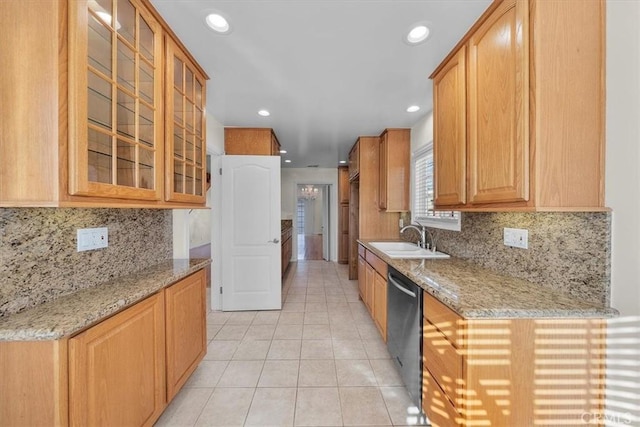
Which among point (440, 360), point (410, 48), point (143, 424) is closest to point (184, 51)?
point (410, 48)

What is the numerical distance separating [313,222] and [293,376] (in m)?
10.2

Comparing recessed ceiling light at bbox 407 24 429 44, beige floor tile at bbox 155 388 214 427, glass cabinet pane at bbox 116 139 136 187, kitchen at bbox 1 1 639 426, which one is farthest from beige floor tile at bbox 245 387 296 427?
recessed ceiling light at bbox 407 24 429 44

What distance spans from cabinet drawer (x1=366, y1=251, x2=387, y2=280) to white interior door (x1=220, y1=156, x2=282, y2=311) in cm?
120

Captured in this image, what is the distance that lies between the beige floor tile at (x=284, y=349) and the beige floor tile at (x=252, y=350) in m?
0.05

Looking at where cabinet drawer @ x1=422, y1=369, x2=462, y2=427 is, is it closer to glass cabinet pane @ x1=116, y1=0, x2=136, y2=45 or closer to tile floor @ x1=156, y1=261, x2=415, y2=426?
tile floor @ x1=156, y1=261, x2=415, y2=426

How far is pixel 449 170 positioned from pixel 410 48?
89 centimetres

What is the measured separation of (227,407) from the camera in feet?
5.82

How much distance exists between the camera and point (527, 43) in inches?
46.7

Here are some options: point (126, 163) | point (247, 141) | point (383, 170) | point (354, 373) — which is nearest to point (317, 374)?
point (354, 373)

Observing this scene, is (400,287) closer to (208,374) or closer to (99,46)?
(208,374)

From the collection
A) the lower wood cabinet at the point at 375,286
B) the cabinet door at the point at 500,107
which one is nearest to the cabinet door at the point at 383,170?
the lower wood cabinet at the point at 375,286

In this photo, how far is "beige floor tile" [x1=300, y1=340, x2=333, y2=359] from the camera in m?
2.37

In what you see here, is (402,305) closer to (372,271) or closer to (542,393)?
(542,393)

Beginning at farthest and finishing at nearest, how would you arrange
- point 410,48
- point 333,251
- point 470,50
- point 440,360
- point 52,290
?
point 333,251
point 410,48
point 470,50
point 440,360
point 52,290
